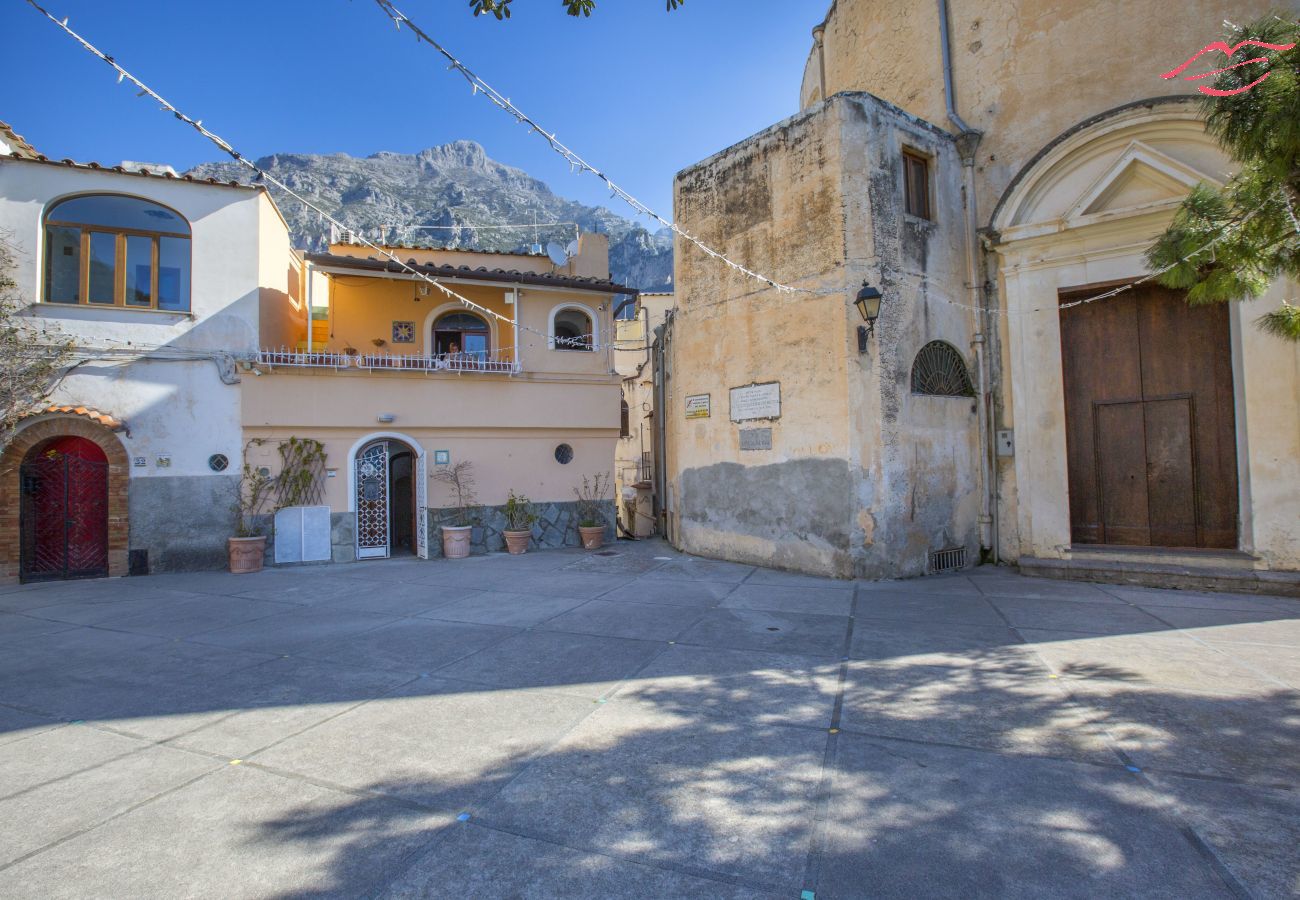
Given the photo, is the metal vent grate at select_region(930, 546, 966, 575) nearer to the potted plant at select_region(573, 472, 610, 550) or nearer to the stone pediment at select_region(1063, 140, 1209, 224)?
the stone pediment at select_region(1063, 140, 1209, 224)

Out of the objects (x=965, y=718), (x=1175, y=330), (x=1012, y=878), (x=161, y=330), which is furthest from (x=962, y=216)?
(x=161, y=330)

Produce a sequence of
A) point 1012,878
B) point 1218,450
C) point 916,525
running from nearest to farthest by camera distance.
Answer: point 1012,878, point 1218,450, point 916,525

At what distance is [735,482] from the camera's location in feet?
Result: 31.9

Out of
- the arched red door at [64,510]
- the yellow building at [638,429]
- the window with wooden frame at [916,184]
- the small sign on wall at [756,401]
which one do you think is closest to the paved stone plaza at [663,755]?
the small sign on wall at [756,401]

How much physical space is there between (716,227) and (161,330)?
9269 millimetres

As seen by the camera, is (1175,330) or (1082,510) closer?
(1175,330)

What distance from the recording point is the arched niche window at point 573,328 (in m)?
13.1

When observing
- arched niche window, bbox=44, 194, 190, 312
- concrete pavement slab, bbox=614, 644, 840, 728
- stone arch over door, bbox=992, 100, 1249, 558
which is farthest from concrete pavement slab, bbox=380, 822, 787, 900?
arched niche window, bbox=44, 194, 190, 312

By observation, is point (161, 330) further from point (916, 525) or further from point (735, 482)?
point (916, 525)

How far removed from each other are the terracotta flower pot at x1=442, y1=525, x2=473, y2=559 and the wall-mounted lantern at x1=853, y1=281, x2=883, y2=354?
754 cm

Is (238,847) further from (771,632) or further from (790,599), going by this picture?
(790,599)

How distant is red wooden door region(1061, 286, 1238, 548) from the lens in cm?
778

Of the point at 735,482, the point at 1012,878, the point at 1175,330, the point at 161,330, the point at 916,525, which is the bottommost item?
the point at 1012,878

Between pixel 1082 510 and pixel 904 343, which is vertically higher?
pixel 904 343
